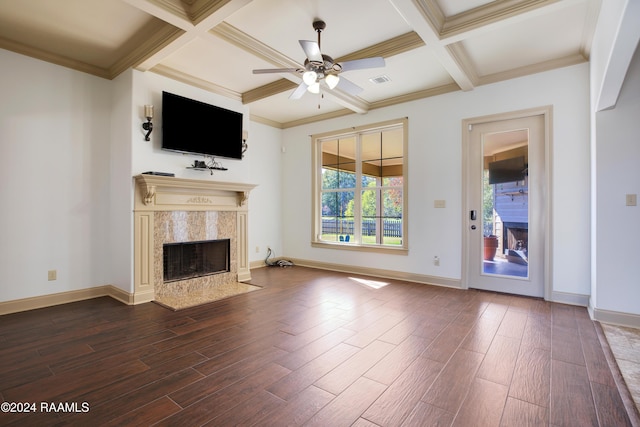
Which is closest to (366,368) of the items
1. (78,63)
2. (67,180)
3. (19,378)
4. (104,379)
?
(104,379)

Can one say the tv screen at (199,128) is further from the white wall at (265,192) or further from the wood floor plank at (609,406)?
the wood floor plank at (609,406)

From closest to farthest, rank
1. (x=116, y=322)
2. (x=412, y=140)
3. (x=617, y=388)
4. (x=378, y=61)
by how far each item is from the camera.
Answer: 1. (x=617, y=388)
2. (x=378, y=61)
3. (x=116, y=322)
4. (x=412, y=140)

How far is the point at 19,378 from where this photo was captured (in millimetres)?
2061

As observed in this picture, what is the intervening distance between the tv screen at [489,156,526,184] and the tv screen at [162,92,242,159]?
143 inches

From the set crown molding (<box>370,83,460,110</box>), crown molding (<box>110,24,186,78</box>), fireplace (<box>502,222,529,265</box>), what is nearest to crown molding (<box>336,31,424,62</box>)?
crown molding (<box>370,83,460,110</box>)

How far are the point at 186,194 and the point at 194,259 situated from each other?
93cm

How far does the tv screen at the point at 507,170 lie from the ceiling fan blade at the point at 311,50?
285 centimetres

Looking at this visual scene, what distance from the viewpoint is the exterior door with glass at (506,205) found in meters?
3.92

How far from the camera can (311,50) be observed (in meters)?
2.68

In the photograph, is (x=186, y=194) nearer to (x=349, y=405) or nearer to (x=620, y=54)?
(x=349, y=405)

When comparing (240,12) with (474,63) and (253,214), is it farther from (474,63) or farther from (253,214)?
(253,214)

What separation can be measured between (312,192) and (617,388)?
4830mm

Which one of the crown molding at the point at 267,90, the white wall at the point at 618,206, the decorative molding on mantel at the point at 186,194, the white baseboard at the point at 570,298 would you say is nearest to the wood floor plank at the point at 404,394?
the white wall at the point at 618,206

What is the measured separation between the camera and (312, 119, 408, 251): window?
512 centimetres
